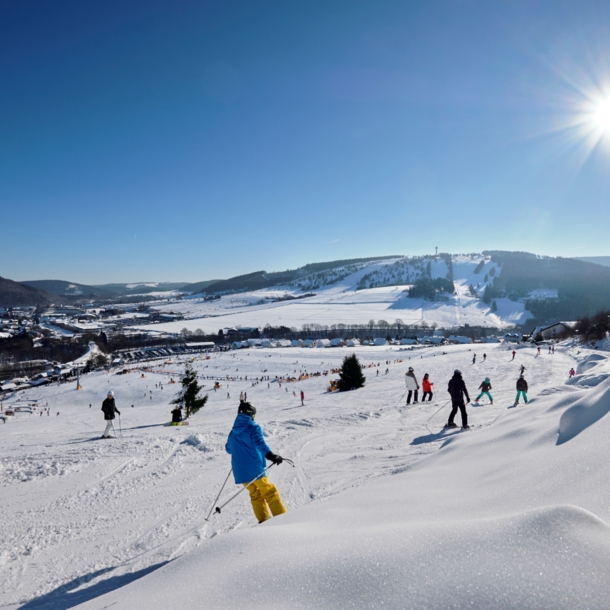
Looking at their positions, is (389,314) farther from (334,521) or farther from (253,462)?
(334,521)

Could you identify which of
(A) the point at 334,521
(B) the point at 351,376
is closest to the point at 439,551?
(A) the point at 334,521

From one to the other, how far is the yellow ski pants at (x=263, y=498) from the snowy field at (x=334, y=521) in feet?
0.93

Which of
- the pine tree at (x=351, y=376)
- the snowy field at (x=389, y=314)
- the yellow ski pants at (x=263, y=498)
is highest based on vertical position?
the yellow ski pants at (x=263, y=498)

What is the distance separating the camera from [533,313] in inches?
5325

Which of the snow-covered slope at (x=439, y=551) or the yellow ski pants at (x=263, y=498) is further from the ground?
the snow-covered slope at (x=439, y=551)

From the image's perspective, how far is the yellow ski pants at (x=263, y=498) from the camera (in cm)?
419

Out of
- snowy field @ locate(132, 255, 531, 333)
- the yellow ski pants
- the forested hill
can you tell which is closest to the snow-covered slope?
the yellow ski pants

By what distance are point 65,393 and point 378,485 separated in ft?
140

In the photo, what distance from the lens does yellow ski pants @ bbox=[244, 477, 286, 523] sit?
4.19m

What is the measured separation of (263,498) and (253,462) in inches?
16.7

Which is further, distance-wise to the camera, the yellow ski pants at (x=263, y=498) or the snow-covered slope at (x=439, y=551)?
the yellow ski pants at (x=263, y=498)

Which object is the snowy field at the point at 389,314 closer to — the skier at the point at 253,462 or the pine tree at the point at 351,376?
the pine tree at the point at 351,376

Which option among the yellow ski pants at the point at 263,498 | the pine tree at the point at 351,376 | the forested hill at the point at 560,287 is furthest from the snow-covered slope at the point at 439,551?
the forested hill at the point at 560,287

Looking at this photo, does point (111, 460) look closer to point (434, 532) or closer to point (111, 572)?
point (111, 572)
